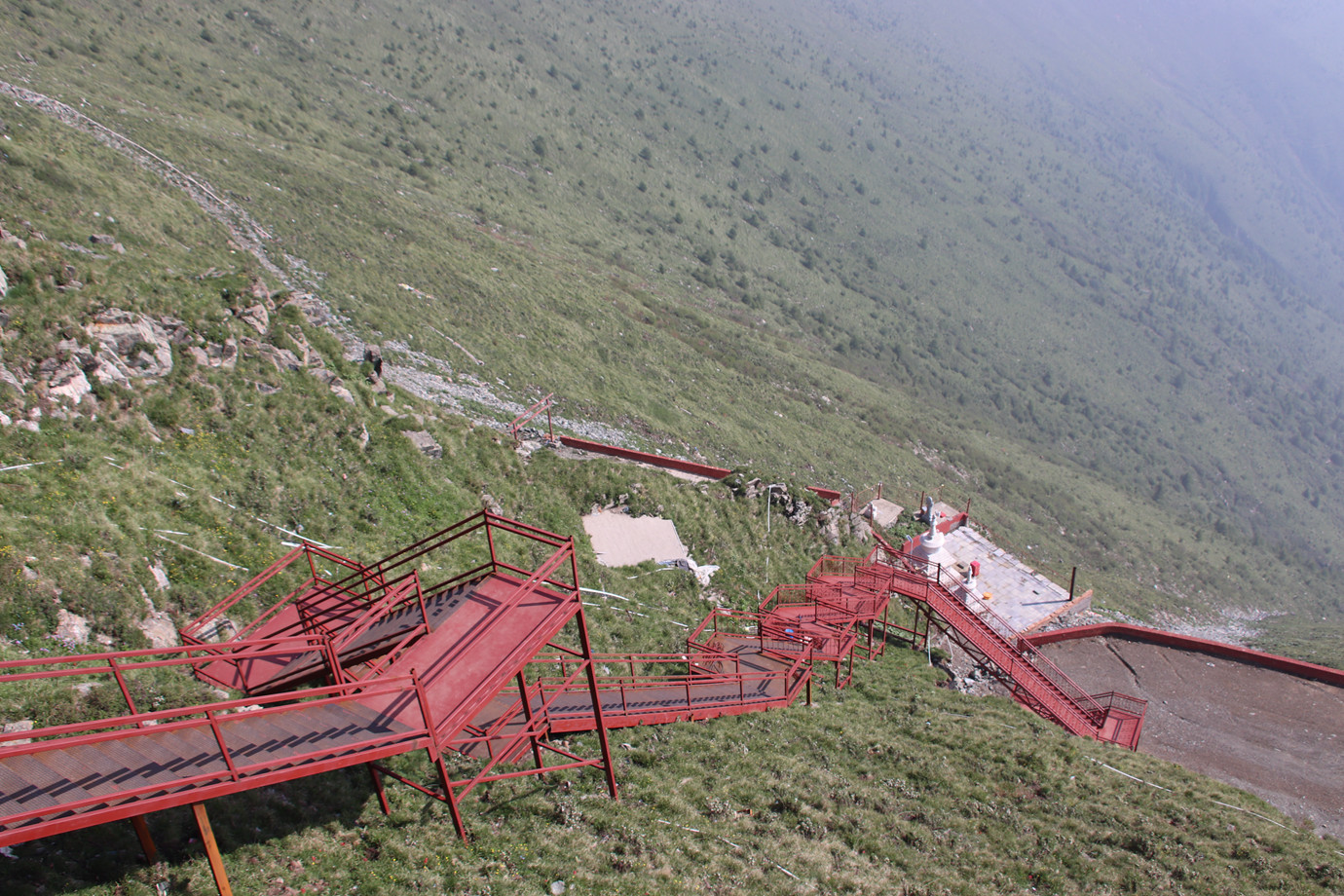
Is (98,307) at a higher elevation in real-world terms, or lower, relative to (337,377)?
higher

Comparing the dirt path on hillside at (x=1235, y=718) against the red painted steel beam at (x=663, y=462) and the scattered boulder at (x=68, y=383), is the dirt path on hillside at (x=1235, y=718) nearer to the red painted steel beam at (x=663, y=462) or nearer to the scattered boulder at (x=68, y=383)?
the red painted steel beam at (x=663, y=462)

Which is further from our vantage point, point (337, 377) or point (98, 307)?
point (337, 377)

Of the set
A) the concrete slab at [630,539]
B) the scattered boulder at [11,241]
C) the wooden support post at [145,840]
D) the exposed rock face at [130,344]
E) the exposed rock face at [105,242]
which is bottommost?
the concrete slab at [630,539]

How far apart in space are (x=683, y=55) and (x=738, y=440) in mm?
145968

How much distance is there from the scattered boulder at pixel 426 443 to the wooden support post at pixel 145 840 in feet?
45.0

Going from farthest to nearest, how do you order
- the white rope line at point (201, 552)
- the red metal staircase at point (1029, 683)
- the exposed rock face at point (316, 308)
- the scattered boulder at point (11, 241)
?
the exposed rock face at point (316, 308) → the red metal staircase at point (1029, 683) → the scattered boulder at point (11, 241) → the white rope line at point (201, 552)

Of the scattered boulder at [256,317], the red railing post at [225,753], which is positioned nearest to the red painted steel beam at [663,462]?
the scattered boulder at [256,317]

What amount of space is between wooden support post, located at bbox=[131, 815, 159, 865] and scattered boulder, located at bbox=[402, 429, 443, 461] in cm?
1372

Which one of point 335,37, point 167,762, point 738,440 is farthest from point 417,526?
point 335,37

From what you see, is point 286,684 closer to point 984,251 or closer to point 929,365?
point 929,365

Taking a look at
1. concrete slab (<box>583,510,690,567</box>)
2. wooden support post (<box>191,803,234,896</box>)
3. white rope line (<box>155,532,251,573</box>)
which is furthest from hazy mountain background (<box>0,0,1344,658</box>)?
wooden support post (<box>191,803,234,896</box>)

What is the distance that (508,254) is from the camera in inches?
2119

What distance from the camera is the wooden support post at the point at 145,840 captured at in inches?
263

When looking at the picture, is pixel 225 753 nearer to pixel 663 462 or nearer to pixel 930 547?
pixel 663 462
